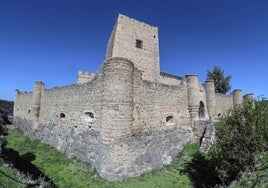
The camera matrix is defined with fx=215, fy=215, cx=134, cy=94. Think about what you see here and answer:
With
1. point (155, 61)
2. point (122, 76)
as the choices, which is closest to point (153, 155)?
point (122, 76)

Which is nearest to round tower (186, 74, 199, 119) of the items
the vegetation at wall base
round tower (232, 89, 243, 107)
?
the vegetation at wall base

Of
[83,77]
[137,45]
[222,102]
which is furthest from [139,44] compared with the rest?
[222,102]

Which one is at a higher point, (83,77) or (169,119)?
(83,77)

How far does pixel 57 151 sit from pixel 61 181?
15.4 ft

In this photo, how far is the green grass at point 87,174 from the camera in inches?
415

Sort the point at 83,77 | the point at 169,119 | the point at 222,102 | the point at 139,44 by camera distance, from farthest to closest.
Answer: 1. the point at 83,77
2. the point at 222,102
3. the point at 139,44
4. the point at 169,119

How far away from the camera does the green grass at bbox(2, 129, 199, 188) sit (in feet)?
34.6

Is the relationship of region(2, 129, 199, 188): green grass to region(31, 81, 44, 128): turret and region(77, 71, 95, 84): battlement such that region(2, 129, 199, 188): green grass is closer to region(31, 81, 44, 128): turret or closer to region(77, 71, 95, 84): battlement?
region(31, 81, 44, 128): turret

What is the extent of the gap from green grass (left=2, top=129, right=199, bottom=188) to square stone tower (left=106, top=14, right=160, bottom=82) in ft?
33.7

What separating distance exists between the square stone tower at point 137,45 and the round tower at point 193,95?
6932 mm

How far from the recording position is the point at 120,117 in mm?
11508

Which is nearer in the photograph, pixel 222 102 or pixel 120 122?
pixel 120 122

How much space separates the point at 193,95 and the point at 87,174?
931cm

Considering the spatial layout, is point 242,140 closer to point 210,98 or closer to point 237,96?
point 210,98
